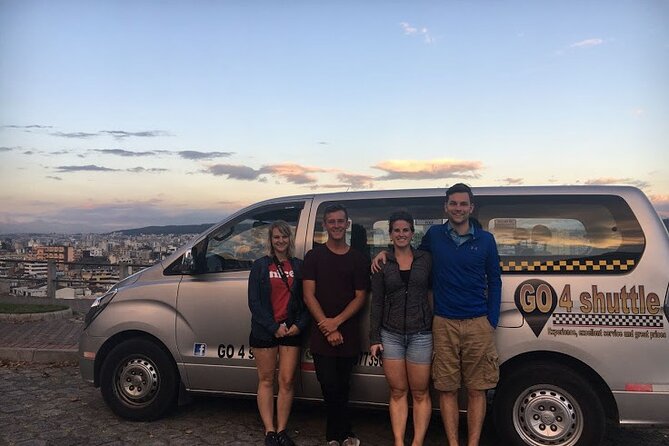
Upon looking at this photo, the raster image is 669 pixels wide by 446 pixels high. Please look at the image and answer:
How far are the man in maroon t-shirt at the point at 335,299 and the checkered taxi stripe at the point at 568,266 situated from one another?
1091mm

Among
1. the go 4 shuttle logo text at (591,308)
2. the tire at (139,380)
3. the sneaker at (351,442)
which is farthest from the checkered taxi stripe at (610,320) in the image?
the tire at (139,380)

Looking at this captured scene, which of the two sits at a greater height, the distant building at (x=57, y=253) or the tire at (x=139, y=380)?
the distant building at (x=57, y=253)

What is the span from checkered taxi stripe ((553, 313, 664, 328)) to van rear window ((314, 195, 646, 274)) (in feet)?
1.01

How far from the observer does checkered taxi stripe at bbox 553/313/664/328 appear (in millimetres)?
3703

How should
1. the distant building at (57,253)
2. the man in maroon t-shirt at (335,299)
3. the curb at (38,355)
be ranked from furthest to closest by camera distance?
the distant building at (57,253), the curb at (38,355), the man in maroon t-shirt at (335,299)

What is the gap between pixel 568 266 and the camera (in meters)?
3.91

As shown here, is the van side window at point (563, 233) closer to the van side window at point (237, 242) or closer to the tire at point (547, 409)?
the tire at point (547, 409)

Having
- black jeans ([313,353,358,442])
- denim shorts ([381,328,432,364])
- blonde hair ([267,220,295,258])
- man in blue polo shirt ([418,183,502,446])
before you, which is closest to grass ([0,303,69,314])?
blonde hair ([267,220,295,258])

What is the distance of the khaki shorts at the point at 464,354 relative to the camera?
12.1 ft

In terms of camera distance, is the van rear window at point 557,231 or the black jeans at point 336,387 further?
the black jeans at point 336,387

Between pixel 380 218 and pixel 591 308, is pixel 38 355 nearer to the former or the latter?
pixel 380 218

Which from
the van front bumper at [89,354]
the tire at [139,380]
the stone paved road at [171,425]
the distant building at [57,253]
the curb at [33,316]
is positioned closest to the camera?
the stone paved road at [171,425]

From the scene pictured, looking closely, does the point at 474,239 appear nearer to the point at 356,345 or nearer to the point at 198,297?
the point at 356,345

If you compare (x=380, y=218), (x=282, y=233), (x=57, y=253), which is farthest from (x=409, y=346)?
(x=57, y=253)
